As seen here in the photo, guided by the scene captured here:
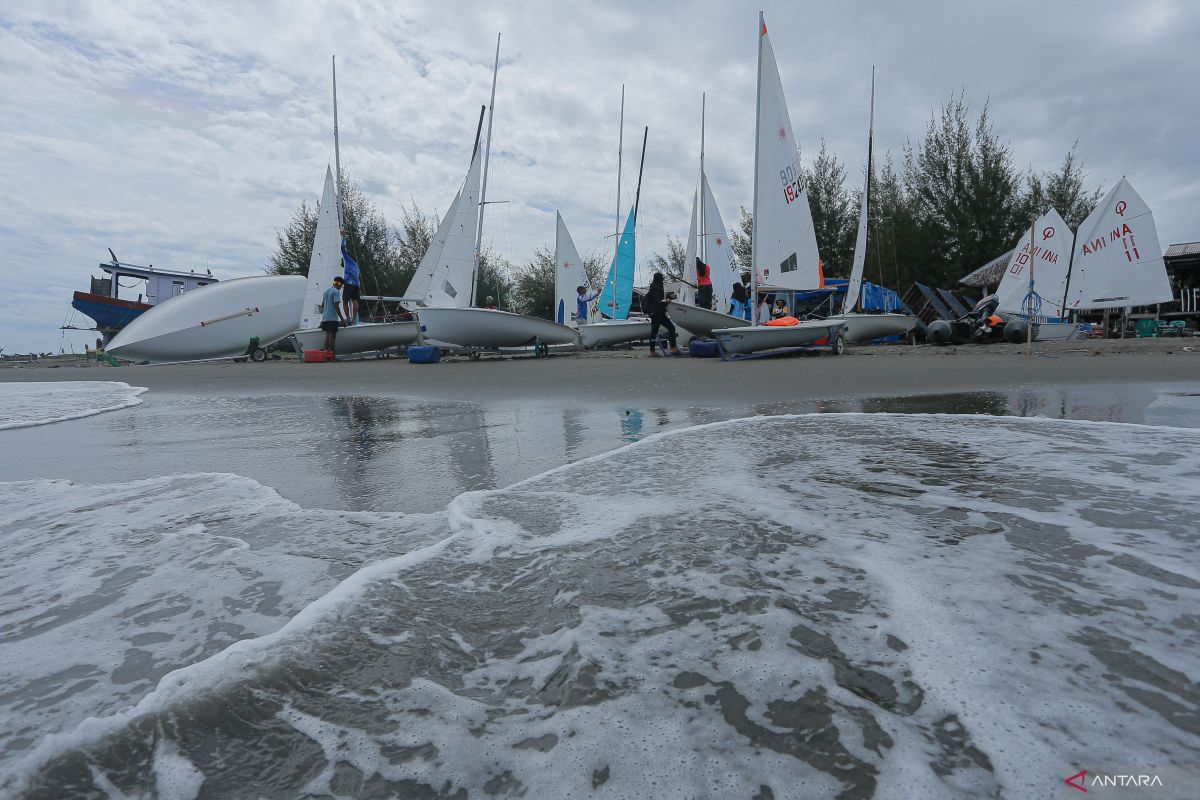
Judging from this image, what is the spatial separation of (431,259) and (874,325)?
11.1 m

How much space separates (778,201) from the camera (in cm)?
1156

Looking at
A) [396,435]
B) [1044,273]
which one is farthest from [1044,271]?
[396,435]

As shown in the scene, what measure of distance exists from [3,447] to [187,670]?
14.4 ft

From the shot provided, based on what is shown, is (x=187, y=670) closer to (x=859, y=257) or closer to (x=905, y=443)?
(x=905, y=443)

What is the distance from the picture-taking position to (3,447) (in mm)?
4168

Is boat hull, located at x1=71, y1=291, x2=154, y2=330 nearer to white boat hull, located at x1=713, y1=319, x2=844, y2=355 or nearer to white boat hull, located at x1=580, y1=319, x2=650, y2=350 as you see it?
white boat hull, located at x1=580, y1=319, x2=650, y2=350

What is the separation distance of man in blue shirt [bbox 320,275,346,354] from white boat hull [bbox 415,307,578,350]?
99.3 inches

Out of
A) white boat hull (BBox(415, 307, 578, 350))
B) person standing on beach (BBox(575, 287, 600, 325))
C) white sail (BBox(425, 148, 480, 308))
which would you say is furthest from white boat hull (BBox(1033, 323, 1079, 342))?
white sail (BBox(425, 148, 480, 308))

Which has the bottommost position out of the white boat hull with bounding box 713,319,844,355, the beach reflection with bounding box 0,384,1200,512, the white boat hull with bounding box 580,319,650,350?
the beach reflection with bounding box 0,384,1200,512

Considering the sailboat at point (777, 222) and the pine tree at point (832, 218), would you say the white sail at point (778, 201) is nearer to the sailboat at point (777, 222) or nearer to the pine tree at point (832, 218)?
the sailboat at point (777, 222)

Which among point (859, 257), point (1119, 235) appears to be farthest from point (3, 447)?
point (1119, 235)

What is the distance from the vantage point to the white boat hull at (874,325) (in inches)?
550

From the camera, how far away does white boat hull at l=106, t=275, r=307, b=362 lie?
17.0 meters

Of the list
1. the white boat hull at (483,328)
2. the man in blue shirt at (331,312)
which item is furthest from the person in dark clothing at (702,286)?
the man in blue shirt at (331,312)
